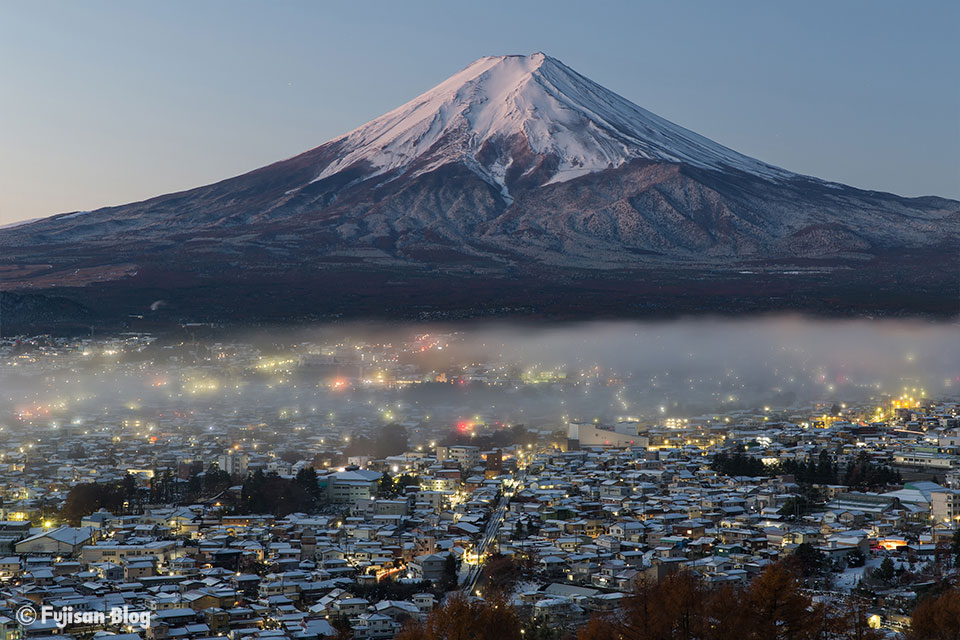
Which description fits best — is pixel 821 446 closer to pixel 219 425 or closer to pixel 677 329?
pixel 219 425

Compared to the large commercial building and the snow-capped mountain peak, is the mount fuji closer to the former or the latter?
the snow-capped mountain peak

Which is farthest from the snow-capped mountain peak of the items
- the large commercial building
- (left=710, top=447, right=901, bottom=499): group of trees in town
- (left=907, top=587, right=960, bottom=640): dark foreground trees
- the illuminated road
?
(left=907, top=587, right=960, bottom=640): dark foreground trees

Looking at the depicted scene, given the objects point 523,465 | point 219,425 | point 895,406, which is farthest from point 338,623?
point 895,406

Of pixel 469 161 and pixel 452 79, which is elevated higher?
pixel 452 79

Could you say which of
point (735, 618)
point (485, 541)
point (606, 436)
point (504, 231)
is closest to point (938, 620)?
point (735, 618)

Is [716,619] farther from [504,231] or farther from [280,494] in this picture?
[504,231]

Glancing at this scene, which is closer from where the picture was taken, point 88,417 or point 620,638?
point 620,638

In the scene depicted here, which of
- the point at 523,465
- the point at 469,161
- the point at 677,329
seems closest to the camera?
the point at 523,465
